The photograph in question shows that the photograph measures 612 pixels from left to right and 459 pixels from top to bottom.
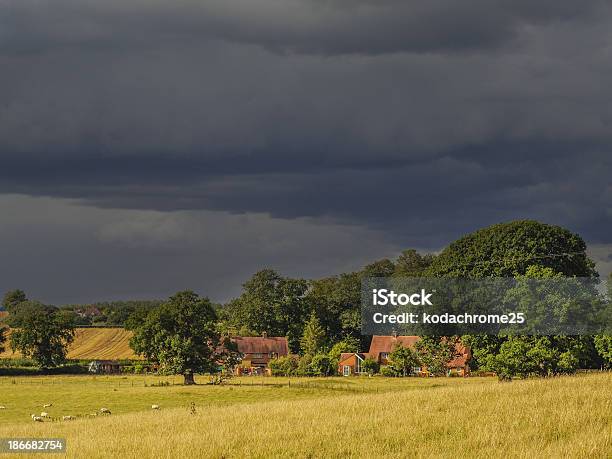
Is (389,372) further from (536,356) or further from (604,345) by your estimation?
(536,356)

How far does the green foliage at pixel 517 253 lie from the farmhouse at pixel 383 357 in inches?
1413

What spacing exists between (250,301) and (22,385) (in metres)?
69.5

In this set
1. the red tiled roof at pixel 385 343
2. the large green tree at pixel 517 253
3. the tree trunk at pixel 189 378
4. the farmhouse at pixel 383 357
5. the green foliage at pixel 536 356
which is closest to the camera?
the green foliage at pixel 536 356

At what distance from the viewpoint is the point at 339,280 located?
607ft

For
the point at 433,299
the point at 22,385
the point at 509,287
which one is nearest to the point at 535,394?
the point at 509,287

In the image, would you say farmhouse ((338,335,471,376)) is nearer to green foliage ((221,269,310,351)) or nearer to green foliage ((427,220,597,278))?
green foliage ((221,269,310,351))

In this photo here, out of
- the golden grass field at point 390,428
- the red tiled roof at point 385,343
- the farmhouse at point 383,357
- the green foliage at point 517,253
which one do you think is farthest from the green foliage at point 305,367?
the golden grass field at point 390,428

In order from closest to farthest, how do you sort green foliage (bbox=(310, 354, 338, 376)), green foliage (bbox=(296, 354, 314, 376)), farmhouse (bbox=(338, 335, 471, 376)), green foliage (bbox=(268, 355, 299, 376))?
farmhouse (bbox=(338, 335, 471, 376)), green foliage (bbox=(310, 354, 338, 376)), green foliage (bbox=(296, 354, 314, 376)), green foliage (bbox=(268, 355, 299, 376))

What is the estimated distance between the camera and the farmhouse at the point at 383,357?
137125 mm

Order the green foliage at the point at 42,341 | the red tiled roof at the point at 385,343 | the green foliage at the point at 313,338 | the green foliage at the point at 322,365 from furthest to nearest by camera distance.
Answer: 1. the green foliage at the point at 42,341
2. the green foliage at the point at 313,338
3. the red tiled roof at the point at 385,343
4. the green foliage at the point at 322,365

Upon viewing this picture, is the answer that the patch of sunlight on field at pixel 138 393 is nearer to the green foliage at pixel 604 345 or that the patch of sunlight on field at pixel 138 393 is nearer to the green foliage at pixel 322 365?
the green foliage at pixel 604 345

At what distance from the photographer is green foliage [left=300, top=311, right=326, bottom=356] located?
155875 mm

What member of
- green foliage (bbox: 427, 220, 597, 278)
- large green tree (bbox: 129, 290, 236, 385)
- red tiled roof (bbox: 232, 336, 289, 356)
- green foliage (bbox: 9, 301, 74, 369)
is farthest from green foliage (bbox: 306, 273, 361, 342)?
green foliage (bbox: 427, 220, 597, 278)

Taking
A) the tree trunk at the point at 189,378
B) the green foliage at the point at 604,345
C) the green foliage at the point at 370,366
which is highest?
the green foliage at the point at 604,345
